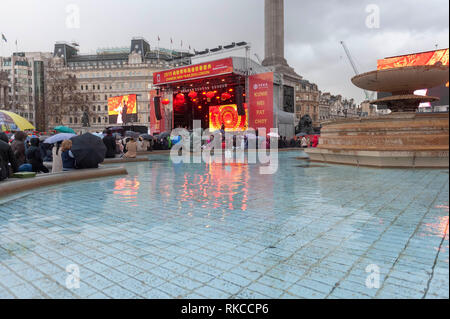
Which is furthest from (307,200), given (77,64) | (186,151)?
(77,64)

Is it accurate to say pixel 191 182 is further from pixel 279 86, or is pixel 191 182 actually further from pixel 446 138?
pixel 279 86

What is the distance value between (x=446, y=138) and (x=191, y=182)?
25.8 feet

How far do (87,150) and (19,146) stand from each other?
5.65 ft

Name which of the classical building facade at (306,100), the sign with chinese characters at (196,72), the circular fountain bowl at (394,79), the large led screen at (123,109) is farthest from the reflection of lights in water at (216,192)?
the classical building facade at (306,100)

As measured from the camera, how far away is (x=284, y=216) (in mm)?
4801

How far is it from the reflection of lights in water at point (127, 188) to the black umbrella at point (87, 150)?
3.65 ft

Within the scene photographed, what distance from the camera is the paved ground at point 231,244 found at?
8.24ft

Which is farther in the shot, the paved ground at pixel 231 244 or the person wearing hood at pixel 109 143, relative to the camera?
the person wearing hood at pixel 109 143

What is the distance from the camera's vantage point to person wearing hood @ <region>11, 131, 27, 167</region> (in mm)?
8422

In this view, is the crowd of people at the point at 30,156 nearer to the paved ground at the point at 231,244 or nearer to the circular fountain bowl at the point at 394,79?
the paved ground at the point at 231,244

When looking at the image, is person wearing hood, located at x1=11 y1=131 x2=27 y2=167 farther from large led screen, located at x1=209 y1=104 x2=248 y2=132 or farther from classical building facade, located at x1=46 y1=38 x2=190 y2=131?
classical building facade, located at x1=46 y1=38 x2=190 y2=131

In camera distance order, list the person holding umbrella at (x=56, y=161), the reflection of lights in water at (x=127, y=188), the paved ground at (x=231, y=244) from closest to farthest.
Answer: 1. the paved ground at (x=231, y=244)
2. the reflection of lights in water at (x=127, y=188)
3. the person holding umbrella at (x=56, y=161)

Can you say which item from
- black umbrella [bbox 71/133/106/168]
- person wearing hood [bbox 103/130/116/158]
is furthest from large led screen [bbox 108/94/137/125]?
black umbrella [bbox 71/133/106/168]

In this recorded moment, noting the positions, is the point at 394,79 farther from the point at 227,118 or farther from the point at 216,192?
the point at 227,118
